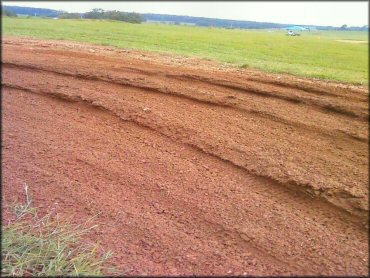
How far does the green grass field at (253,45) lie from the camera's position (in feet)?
29.6

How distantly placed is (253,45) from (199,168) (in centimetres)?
1127

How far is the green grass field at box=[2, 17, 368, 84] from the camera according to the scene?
9.01 meters

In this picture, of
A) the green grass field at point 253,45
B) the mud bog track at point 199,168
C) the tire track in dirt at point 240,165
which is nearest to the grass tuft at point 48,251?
the mud bog track at point 199,168

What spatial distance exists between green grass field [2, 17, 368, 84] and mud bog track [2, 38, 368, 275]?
2187 mm

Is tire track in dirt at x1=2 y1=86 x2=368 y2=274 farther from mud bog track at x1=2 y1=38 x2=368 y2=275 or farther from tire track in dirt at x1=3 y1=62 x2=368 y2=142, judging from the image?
tire track in dirt at x1=3 y1=62 x2=368 y2=142

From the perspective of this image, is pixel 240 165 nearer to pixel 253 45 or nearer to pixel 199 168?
pixel 199 168

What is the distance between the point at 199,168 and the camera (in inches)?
154

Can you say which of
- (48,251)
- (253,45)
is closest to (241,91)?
(48,251)

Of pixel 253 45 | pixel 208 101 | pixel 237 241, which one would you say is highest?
pixel 253 45

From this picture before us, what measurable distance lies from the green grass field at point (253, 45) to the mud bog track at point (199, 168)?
2.19 meters

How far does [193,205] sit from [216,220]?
0.28m

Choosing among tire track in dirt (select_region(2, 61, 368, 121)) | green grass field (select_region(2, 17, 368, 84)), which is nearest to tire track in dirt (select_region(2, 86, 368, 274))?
tire track in dirt (select_region(2, 61, 368, 121))

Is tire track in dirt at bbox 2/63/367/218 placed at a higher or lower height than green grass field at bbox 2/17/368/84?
lower

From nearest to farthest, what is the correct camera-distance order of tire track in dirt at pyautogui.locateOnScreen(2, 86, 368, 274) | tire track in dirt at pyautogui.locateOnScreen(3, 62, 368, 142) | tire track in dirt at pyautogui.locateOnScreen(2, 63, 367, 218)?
tire track in dirt at pyautogui.locateOnScreen(2, 86, 368, 274) → tire track in dirt at pyautogui.locateOnScreen(2, 63, 367, 218) → tire track in dirt at pyautogui.locateOnScreen(3, 62, 368, 142)
